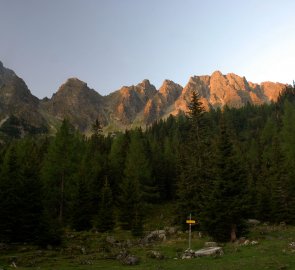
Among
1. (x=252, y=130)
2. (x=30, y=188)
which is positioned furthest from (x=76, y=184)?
(x=252, y=130)

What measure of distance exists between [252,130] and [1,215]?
433 ft

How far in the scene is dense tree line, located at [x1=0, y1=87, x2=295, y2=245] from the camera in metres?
33.7

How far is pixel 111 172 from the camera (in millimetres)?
77188

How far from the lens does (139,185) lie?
62281 millimetres

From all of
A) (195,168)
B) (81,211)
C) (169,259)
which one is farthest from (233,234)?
(81,211)

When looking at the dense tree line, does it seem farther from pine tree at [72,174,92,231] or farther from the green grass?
the green grass

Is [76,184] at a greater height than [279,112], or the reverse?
[279,112]

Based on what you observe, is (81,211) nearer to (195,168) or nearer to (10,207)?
(10,207)

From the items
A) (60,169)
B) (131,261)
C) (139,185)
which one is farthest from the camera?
Result: (139,185)

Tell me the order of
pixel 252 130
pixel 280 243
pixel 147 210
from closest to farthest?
1. pixel 280 243
2. pixel 147 210
3. pixel 252 130

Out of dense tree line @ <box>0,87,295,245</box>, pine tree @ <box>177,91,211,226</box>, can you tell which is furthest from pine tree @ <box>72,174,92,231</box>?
pine tree @ <box>177,91,211,226</box>

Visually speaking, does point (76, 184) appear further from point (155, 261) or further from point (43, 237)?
point (155, 261)

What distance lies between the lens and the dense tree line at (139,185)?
33.7 metres

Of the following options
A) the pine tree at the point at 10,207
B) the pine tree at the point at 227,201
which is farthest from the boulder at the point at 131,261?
the pine tree at the point at 10,207
